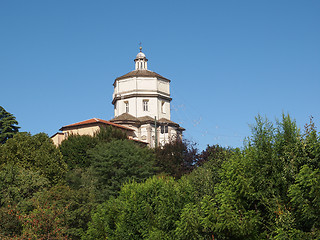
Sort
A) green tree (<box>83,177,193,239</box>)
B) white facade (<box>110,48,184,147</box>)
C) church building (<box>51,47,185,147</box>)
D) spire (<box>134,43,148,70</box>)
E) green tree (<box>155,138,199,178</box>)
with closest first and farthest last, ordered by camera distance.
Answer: green tree (<box>83,177,193,239</box>) → green tree (<box>155,138,199,178</box>) → church building (<box>51,47,185,147</box>) → white facade (<box>110,48,184,147</box>) → spire (<box>134,43,148,70</box>)

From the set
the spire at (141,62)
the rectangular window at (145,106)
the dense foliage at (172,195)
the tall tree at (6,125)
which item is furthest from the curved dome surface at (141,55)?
the dense foliage at (172,195)

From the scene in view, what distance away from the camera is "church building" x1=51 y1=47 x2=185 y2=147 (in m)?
70.7

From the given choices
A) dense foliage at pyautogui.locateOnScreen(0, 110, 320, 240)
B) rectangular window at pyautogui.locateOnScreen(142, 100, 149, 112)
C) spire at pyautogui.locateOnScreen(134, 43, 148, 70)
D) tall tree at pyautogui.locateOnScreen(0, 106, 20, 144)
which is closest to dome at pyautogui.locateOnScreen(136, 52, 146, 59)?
spire at pyautogui.locateOnScreen(134, 43, 148, 70)

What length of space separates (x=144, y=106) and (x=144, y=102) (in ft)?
2.21

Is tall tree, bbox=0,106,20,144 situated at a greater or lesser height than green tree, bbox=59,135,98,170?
greater

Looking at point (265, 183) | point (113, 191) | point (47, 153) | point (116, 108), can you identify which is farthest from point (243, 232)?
point (116, 108)

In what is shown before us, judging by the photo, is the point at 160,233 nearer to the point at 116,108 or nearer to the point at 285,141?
the point at 285,141

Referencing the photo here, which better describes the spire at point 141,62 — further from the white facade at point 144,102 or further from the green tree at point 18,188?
the green tree at point 18,188

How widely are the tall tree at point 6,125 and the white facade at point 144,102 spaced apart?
Answer: 16.0m

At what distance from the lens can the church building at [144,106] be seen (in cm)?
7069

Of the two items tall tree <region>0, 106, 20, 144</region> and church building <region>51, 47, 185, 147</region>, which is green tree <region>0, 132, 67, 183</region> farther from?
church building <region>51, 47, 185, 147</region>

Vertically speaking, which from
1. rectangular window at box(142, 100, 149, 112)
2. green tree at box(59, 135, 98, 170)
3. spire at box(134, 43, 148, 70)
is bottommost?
green tree at box(59, 135, 98, 170)

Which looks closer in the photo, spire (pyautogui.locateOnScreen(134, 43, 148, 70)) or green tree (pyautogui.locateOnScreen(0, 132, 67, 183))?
green tree (pyautogui.locateOnScreen(0, 132, 67, 183))

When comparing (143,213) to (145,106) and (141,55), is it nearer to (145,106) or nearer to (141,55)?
(145,106)
